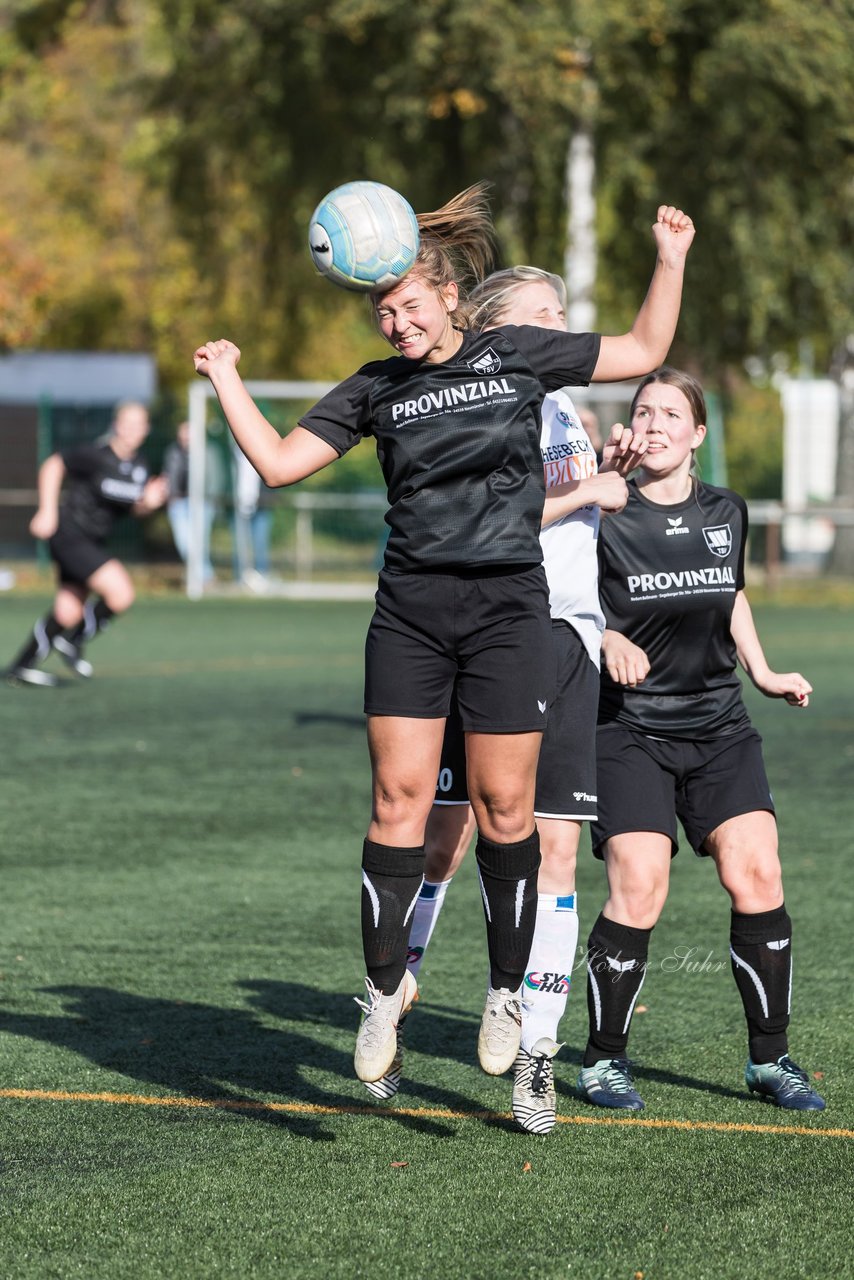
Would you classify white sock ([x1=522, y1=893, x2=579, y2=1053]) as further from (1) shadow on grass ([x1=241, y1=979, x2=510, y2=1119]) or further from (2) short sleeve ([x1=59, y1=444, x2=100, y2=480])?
(2) short sleeve ([x1=59, y1=444, x2=100, y2=480])

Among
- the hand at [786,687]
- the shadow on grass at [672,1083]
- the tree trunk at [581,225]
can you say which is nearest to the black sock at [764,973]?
the shadow on grass at [672,1083]

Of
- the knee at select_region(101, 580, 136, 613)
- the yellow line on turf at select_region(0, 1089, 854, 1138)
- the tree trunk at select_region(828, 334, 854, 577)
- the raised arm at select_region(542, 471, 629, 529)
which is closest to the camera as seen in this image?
the yellow line on turf at select_region(0, 1089, 854, 1138)

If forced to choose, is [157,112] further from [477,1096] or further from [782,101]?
[477,1096]

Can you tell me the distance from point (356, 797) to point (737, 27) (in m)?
17.0

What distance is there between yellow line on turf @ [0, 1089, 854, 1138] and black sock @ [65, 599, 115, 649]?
1028 cm

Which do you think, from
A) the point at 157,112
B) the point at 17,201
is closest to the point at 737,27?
the point at 157,112

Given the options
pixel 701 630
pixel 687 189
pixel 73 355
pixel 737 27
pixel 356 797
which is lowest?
pixel 356 797

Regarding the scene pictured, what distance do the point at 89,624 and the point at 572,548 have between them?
1054cm

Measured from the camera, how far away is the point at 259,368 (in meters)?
33.7

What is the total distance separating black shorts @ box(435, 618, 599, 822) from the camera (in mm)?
4633

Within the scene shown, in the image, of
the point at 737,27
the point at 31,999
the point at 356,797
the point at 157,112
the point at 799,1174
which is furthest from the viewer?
the point at 157,112

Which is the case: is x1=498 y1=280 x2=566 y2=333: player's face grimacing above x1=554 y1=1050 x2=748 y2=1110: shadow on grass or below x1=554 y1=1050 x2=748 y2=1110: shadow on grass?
above

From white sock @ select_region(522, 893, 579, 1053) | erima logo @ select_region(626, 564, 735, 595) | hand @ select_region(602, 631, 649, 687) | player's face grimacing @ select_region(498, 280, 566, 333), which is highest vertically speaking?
player's face grimacing @ select_region(498, 280, 566, 333)

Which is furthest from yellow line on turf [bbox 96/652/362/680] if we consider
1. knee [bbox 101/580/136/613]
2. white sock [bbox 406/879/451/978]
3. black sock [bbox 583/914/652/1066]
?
black sock [bbox 583/914/652/1066]
